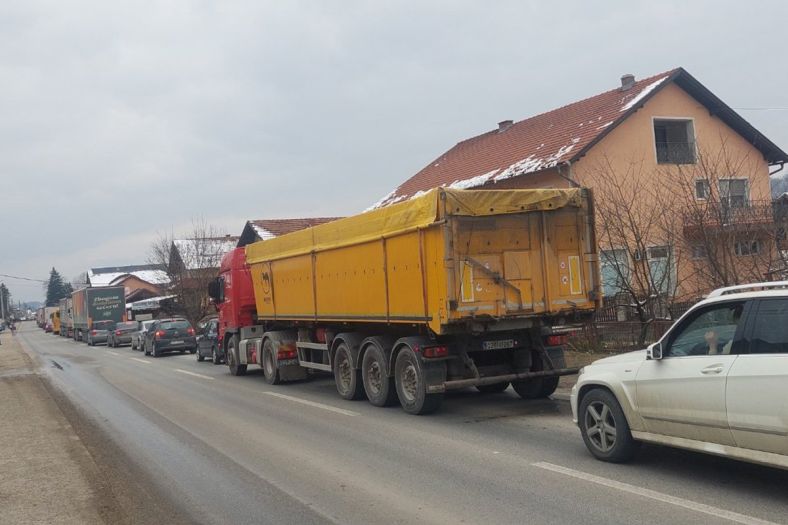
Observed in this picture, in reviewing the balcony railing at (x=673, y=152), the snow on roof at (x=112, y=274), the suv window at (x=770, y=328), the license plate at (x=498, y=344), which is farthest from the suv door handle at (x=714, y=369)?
the snow on roof at (x=112, y=274)

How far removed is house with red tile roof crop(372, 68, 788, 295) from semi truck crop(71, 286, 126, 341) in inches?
1103

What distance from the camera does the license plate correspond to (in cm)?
1031

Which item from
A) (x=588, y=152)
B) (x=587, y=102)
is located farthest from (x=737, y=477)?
(x=587, y=102)

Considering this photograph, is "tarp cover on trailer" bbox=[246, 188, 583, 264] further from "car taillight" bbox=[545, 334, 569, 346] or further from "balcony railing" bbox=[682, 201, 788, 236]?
"balcony railing" bbox=[682, 201, 788, 236]

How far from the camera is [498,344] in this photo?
10398mm

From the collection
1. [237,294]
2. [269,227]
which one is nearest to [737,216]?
[237,294]

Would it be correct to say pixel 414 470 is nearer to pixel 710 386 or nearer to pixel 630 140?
pixel 710 386

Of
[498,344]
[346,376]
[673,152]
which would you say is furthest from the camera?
[673,152]

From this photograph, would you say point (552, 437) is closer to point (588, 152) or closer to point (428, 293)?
point (428, 293)

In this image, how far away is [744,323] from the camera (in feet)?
A: 19.0

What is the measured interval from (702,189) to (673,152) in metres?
9.87

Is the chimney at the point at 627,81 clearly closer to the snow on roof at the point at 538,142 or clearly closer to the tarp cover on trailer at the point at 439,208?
the snow on roof at the point at 538,142

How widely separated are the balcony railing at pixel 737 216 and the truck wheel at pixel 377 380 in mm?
7248

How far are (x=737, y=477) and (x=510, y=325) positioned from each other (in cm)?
408
